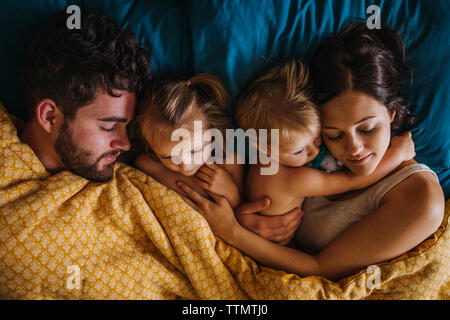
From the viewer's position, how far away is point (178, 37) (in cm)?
137

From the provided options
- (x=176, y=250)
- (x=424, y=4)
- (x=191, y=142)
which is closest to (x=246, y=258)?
(x=176, y=250)

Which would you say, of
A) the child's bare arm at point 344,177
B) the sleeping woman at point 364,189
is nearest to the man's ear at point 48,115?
the sleeping woman at point 364,189

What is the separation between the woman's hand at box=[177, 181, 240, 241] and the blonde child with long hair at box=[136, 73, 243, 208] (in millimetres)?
35

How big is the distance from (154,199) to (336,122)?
753mm

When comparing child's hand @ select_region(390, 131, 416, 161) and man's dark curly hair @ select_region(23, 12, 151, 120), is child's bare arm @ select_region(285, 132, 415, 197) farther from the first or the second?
man's dark curly hair @ select_region(23, 12, 151, 120)

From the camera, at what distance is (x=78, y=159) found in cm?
135

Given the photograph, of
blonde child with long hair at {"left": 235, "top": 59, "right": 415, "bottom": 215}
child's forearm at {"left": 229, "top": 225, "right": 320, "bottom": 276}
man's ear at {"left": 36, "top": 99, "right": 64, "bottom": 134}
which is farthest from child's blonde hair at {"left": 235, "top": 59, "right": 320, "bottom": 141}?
man's ear at {"left": 36, "top": 99, "right": 64, "bottom": 134}

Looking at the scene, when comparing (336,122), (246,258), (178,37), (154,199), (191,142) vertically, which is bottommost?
(246,258)

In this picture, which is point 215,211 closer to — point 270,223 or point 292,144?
point 270,223

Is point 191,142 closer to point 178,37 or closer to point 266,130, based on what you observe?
point 266,130

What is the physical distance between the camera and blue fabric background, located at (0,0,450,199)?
50.2 inches

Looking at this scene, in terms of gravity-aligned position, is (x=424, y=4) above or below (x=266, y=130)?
above

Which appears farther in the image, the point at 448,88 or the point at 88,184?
the point at 88,184

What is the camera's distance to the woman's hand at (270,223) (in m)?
1.41
